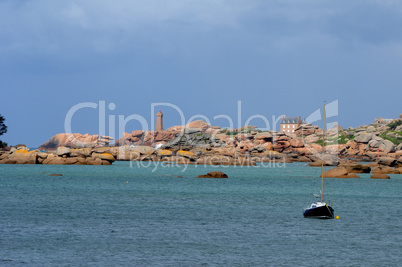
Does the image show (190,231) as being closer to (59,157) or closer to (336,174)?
(336,174)

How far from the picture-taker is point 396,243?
33.8m

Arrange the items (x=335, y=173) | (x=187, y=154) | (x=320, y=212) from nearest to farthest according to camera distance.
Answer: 1. (x=320, y=212)
2. (x=335, y=173)
3. (x=187, y=154)

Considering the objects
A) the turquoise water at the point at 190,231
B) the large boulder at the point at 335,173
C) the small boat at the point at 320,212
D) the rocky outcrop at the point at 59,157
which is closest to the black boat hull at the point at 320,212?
the small boat at the point at 320,212

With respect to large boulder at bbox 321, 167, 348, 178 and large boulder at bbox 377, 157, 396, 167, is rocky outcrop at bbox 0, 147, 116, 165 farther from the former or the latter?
large boulder at bbox 377, 157, 396, 167

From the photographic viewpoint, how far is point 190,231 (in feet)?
123

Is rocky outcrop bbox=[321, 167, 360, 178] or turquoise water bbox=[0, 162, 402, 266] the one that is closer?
turquoise water bbox=[0, 162, 402, 266]

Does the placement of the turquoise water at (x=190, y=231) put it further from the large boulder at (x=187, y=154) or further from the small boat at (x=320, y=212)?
the large boulder at (x=187, y=154)

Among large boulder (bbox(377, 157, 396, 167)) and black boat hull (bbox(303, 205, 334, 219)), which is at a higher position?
large boulder (bbox(377, 157, 396, 167))

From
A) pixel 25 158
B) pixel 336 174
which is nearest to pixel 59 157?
pixel 25 158

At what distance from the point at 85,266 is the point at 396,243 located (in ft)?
60.8

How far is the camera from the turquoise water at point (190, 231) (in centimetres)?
2875

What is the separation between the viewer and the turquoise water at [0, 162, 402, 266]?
2875cm

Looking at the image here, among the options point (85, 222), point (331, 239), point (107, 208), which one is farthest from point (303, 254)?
point (107, 208)

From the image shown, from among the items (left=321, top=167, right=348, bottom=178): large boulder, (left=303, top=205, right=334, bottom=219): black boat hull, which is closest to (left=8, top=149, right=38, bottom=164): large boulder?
(left=321, top=167, right=348, bottom=178): large boulder
